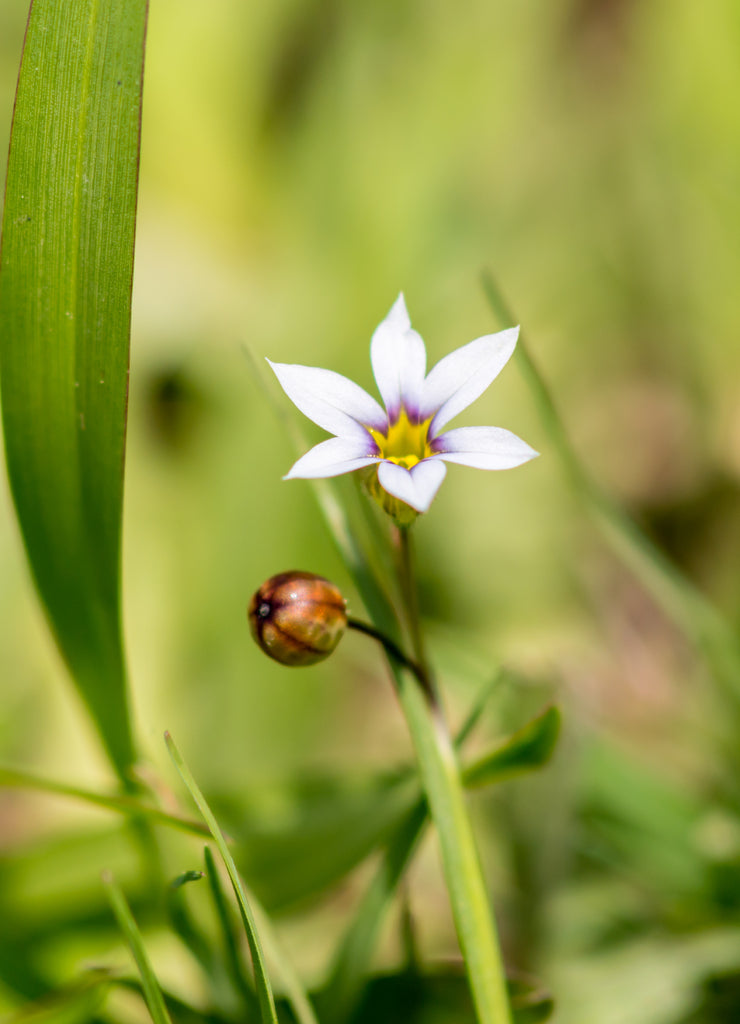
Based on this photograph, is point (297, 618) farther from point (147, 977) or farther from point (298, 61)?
point (298, 61)

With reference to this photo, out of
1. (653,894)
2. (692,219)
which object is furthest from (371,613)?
(692,219)

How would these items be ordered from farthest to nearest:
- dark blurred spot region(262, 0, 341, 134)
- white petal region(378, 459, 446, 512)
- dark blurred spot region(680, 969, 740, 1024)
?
dark blurred spot region(262, 0, 341, 134), dark blurred spot region(680, 969, 740, 1024), white petal region(378, 459, 446, 512)

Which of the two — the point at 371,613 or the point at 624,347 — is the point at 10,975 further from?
the point at 624,347

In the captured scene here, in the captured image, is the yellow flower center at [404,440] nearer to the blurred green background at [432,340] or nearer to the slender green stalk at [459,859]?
the slender green stalk at [459,859]

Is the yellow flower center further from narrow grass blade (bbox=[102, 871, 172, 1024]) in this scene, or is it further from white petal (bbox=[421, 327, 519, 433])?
narrow grass blade (bbox=[102, 871, 172, 1024])

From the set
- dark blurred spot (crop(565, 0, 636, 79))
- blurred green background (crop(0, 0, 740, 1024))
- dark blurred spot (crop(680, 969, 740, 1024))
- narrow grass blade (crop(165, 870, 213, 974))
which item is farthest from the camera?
dark blurred spot (crop(565, 0, 636, 79))

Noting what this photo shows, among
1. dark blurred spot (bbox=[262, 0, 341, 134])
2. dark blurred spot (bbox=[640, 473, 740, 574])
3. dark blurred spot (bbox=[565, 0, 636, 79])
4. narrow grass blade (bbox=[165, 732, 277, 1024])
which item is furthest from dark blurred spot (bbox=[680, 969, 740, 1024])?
dark blurred spot (bbox=[565, 0, 636, 79])
